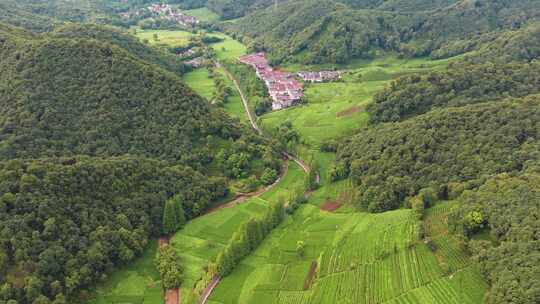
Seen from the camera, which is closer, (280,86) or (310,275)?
(310,275)

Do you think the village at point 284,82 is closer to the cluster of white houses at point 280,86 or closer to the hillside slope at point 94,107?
the cluster of white houses at point 280,86

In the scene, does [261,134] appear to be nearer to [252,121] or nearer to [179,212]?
[252,121]

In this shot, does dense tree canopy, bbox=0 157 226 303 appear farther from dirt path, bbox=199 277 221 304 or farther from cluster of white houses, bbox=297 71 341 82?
cluster of white houses, bbox=297 71 341 82

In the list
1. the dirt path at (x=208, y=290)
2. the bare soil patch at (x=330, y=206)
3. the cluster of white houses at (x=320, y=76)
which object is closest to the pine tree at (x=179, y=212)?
the dirt path at (x=208, y=290)

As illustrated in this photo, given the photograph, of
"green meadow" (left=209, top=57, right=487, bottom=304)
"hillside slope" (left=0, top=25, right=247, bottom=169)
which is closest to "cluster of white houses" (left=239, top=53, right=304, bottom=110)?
"hillside slope" (left=0, top=25, right=247, bottom=169)

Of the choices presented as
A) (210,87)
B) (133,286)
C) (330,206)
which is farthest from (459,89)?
(133,286)

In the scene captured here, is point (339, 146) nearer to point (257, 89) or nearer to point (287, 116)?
point (287, 116)

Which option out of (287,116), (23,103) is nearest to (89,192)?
(23,103)
